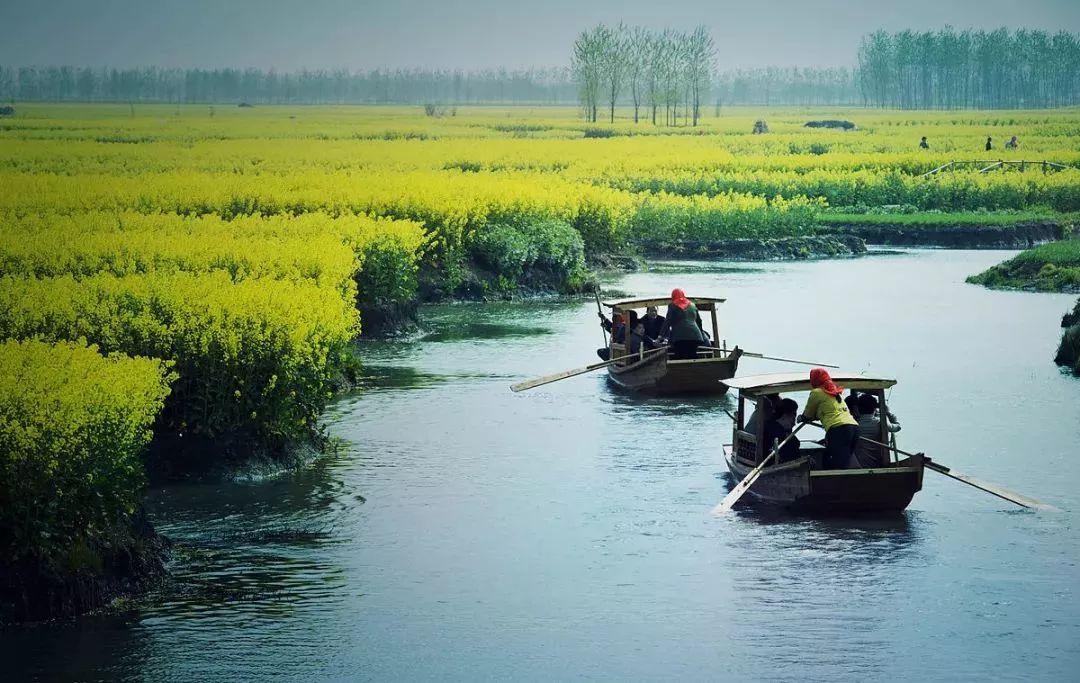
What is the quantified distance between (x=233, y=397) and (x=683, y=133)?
150 m

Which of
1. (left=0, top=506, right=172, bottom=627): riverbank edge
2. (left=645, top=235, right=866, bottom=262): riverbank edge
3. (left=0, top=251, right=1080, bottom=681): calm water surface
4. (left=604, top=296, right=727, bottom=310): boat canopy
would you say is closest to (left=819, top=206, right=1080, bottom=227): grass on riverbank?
(left=645, top=235, right=866, bottom=262): riverbank edge

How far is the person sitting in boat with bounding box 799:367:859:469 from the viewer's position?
21266 millimetres

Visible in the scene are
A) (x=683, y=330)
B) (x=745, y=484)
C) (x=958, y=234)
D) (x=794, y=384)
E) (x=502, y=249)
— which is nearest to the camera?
(x=745, y=484)

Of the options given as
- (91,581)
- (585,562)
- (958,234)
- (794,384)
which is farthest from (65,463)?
(958,234)

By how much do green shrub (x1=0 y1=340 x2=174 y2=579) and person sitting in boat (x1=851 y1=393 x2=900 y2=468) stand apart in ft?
31.9

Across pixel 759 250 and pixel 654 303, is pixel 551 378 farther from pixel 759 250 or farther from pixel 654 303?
pixel 759 250

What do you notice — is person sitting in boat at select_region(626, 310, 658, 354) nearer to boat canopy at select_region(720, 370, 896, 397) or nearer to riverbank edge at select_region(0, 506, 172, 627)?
boat canopy at select_region(720, 370, 896, 397)

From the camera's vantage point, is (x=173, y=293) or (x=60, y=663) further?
(x=173, y=293)

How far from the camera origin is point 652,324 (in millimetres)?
33344

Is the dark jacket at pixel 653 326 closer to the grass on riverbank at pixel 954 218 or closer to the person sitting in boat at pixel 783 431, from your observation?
the person sitting in boat at pixel 783 431

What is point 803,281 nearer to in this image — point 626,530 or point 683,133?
point 626,530

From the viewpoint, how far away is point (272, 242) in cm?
3666

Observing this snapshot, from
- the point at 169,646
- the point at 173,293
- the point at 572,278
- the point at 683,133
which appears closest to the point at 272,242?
the point at 173,293

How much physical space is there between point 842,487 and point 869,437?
1795 mm
